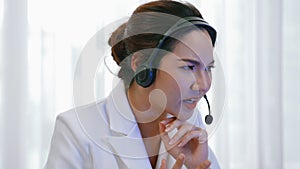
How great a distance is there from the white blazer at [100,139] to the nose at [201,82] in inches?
6.3

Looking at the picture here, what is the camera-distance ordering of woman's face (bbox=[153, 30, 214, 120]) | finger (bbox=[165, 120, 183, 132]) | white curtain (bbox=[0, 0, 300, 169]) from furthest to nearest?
white curtain (bbox=[0, 0, 300, 169])
finger (bbox=[165, 120, 183, 132])
woman's face (bbox=[153, 30, 214, 120])

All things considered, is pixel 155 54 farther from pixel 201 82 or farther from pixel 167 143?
pixel 167 143

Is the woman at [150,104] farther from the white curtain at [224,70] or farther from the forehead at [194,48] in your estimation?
the white curtain at [224,70]

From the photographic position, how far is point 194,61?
81 centimetres

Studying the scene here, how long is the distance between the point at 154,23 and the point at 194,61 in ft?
0.37

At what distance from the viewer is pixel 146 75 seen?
86 cm

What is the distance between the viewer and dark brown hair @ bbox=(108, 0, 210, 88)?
834 mm

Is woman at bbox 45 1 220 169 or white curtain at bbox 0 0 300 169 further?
white curtain at bbox 0 0 300 169

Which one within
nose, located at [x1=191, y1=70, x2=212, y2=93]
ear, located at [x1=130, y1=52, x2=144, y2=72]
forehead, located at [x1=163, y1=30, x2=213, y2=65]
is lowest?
nose, located at [x1=191, y1=70, x2=212, y2=93]

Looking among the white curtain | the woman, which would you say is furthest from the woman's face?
the white curtain

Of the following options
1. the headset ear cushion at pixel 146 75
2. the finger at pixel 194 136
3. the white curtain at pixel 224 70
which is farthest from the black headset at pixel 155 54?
the white curtain at pixel 224 70

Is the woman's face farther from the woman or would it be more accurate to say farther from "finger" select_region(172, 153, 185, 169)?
"finger" select_region(172, 153, 185, 169)

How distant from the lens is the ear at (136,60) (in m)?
0.85

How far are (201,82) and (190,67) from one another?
4 cm
